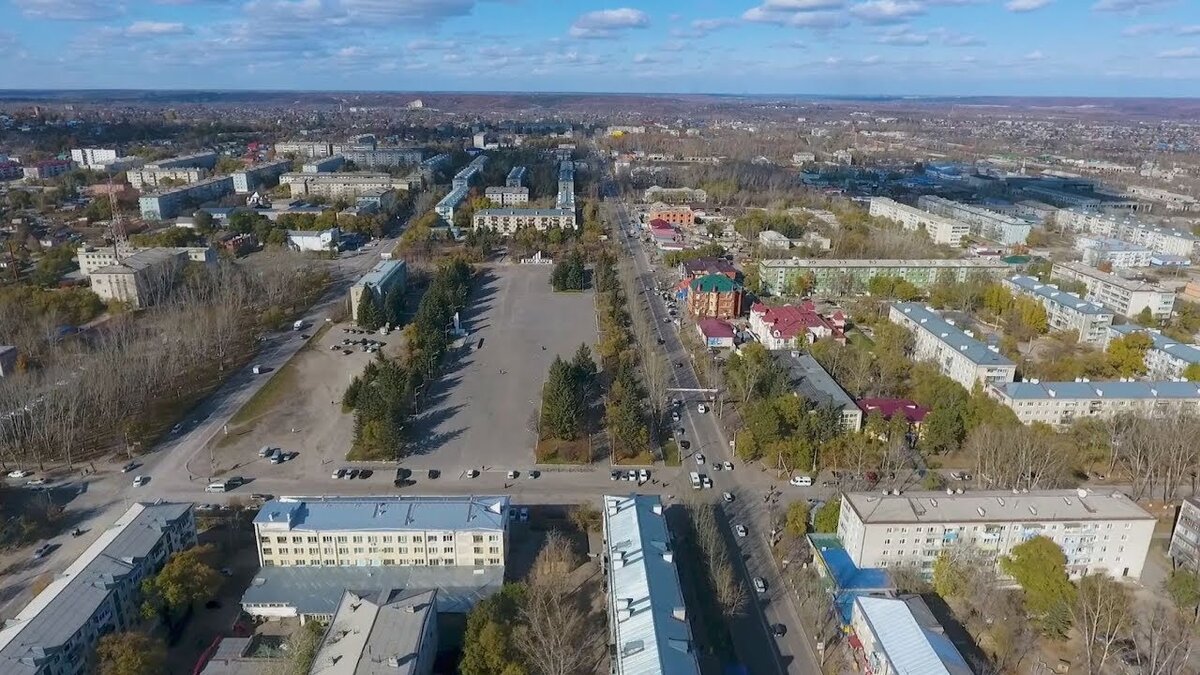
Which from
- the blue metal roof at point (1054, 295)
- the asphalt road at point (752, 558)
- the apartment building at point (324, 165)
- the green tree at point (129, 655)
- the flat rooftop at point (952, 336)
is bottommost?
the asphalt road at point (752, 558)

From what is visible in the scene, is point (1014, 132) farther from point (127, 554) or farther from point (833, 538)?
point (127, 554)

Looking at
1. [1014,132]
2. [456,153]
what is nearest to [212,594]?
[456,153]

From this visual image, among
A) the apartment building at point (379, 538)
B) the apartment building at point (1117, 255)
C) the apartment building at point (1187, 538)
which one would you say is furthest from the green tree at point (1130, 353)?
the apartment building at point (379, 538)

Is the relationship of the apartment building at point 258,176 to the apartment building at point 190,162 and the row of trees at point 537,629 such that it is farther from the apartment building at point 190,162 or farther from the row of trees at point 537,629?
the row of trees at point 537,629

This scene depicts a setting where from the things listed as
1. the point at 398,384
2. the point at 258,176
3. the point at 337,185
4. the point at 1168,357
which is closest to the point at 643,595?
the point at 398,384

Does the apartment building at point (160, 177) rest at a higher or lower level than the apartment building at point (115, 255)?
higher

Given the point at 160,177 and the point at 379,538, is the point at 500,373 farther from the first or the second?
the point at 160,177

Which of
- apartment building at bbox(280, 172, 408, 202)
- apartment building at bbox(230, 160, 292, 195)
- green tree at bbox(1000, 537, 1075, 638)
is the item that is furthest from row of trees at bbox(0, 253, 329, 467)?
apartment building at bbox(230, 160, 292, 195)
